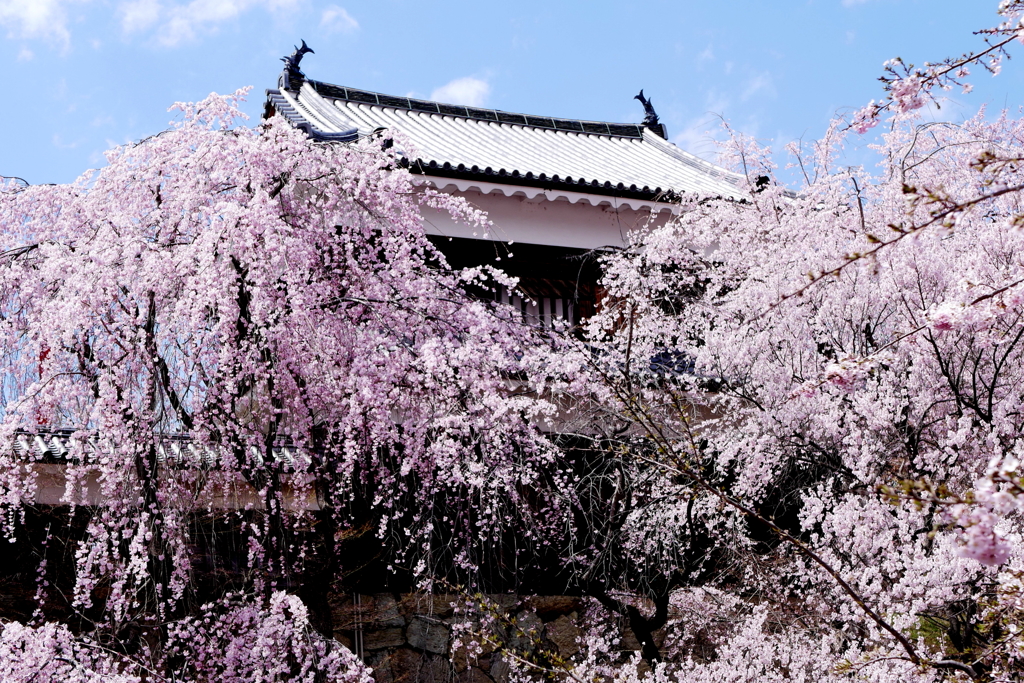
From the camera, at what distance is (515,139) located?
15.5m

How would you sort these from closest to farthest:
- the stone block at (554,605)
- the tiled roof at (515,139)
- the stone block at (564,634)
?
the stone block at (564,634) < the stone block at (554,605) < the tiled roof at (515,139)

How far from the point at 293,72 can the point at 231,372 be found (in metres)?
10.3

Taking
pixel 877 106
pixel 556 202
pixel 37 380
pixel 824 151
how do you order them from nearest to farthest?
pixel 877 106 → pixel 37 380 → pixel 824 151 → pixel 556 202

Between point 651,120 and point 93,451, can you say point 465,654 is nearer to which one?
point 93,451

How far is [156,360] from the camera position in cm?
590

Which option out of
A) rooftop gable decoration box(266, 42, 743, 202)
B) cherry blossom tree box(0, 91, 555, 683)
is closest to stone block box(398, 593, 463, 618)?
cherry blossom tree box(0, 91, 555, 683)

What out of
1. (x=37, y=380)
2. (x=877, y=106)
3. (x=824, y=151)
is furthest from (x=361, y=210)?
(x=824, y=151)

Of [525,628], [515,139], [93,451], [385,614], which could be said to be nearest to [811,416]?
[525,628]

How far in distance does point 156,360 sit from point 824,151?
6740mm

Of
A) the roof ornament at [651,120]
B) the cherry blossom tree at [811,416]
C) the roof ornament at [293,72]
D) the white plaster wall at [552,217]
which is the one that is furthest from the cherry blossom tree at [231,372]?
the roof ornament at [651,120]

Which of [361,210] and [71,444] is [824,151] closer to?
[361,210]

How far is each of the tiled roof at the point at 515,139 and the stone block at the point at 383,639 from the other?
21.0ft

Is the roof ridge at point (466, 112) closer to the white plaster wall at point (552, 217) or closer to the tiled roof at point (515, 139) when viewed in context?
the tiled roof at point (515, 139)

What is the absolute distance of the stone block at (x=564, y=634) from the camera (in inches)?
336
